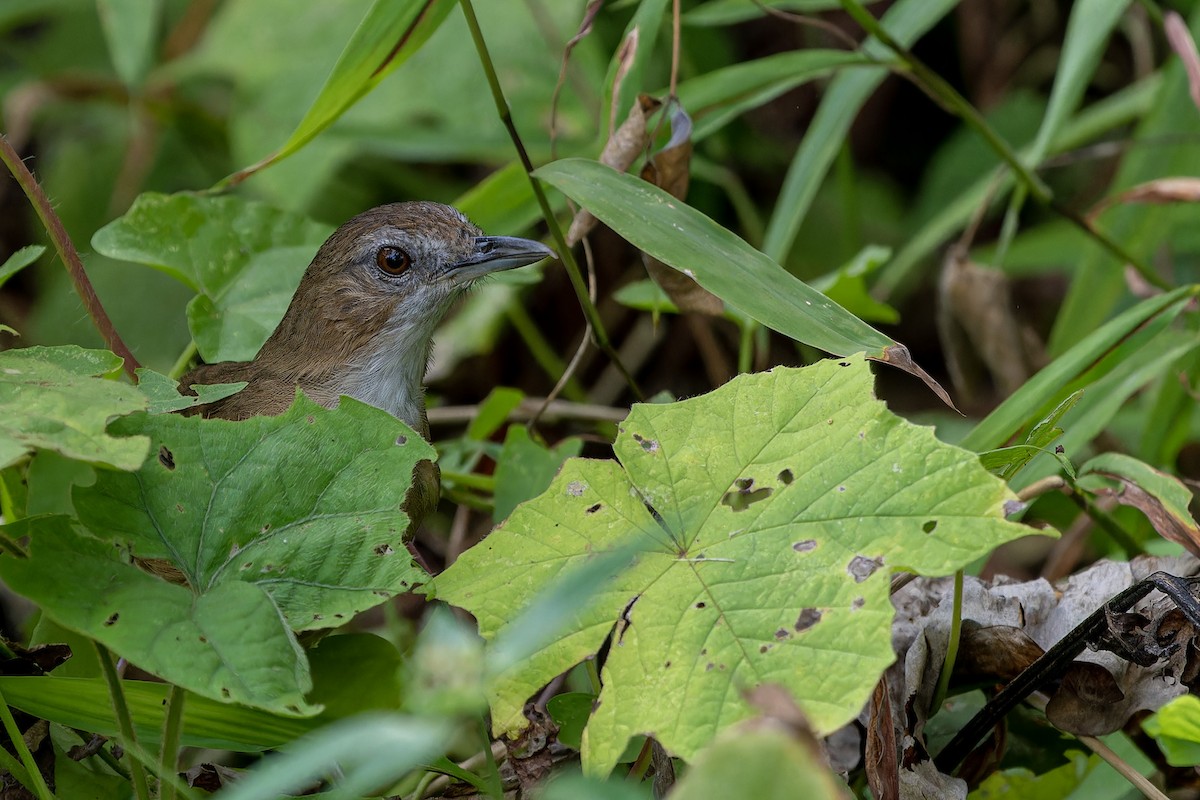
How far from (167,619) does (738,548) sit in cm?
80

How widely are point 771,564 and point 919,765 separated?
553 millimetres

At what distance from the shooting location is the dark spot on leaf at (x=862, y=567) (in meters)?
1.75

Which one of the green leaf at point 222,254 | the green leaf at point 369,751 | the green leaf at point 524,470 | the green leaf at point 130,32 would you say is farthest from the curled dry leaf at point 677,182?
the green leaf at point 130,32

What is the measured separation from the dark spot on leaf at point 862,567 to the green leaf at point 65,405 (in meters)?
0.96

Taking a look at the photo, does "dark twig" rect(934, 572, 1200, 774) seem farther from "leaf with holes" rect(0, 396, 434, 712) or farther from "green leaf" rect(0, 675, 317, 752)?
"green leaf" rect(0, 675, 317, 752)

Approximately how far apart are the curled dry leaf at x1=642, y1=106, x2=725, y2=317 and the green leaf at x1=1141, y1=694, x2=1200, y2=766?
3.98 ft

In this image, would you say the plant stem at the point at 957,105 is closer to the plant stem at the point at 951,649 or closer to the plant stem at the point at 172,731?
the plant stem at the point at 951,649

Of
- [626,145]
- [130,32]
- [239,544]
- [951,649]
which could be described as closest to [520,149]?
[626,145]

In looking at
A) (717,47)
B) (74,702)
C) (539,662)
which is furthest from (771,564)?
(717,47)

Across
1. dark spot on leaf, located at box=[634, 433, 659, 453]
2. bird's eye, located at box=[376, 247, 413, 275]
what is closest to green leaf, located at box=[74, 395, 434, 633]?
dark spot on leaf, located at box=[634, 433, 659, 453]

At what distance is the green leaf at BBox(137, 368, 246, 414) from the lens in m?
2.10

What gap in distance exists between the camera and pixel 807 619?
5.69 ft

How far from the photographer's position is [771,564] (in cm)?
184

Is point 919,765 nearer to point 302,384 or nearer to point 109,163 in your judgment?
point 302,384
